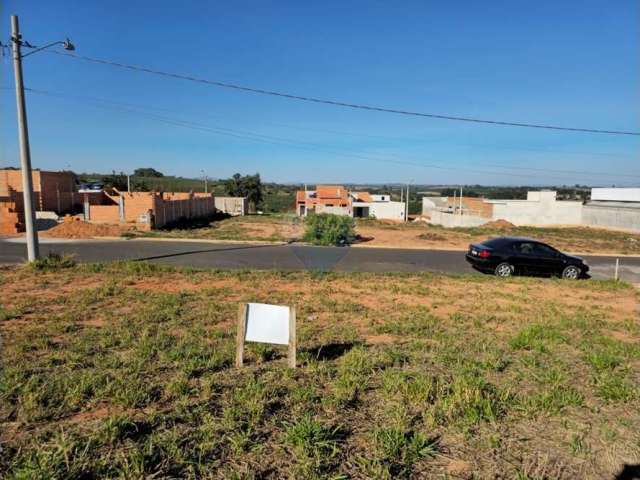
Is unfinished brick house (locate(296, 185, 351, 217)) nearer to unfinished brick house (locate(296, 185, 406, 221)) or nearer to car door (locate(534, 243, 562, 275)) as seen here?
unfinished brick house (locate(296, 185, 406, 221))

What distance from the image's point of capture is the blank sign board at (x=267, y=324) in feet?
16.4

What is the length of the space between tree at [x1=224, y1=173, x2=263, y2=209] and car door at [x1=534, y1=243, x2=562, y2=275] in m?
63.0

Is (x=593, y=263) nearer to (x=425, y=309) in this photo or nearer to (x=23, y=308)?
(x=425, y=309)

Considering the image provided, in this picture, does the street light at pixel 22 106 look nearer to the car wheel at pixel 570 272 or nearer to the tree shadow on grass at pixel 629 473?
the tree shadow on grass at pixel 629 473

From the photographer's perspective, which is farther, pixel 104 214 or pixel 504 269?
pixel 104 214

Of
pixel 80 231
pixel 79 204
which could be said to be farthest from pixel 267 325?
pixel 79 204

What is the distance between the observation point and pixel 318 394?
174 inches

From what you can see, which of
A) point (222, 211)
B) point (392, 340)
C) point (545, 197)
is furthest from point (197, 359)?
point (545, 197)

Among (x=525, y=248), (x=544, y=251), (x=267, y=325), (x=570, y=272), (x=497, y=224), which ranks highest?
(x=267, y=325)

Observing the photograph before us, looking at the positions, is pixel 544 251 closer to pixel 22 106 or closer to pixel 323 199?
pixel 22 106

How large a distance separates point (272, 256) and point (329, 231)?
696cm

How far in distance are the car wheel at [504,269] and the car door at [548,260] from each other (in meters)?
1.13

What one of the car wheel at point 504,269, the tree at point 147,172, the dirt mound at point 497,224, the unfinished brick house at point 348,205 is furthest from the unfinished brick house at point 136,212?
the tree at point 147,172

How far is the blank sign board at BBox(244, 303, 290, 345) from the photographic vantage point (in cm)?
500
